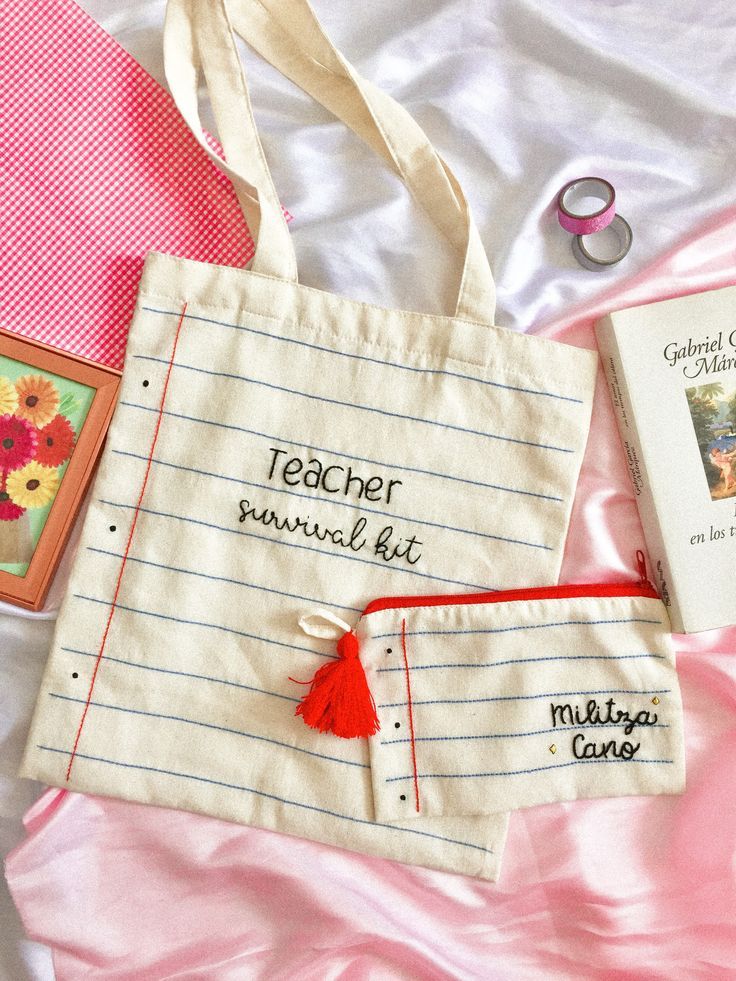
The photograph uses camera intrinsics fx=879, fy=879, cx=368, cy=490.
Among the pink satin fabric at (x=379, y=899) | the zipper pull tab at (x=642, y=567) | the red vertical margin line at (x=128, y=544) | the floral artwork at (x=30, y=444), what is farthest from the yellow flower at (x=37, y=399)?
the zipper pull tab at (x=642, y=567)

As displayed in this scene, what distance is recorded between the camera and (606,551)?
34.9 inches

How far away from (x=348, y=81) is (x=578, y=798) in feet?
2.50

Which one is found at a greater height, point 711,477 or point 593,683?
point 711,477

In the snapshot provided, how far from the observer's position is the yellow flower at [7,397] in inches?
34.6

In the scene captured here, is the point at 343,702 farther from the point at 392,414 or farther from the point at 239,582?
the point at 392,414

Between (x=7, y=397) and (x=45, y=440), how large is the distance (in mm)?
58

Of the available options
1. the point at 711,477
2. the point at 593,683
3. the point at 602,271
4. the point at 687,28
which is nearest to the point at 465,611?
the point at 593,683

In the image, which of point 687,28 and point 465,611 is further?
point 687,28

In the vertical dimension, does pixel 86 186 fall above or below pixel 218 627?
above

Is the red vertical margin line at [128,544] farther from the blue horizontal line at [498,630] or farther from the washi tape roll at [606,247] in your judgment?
the washi tape roll at [606,247]

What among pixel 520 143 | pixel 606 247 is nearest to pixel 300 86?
pixel 520 143

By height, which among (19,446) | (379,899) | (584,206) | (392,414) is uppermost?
(584,206)

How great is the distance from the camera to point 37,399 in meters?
0.88

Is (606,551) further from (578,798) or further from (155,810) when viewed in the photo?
(155,810)
